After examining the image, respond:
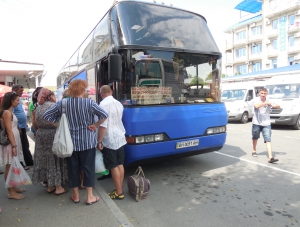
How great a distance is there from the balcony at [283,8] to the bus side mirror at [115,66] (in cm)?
3950

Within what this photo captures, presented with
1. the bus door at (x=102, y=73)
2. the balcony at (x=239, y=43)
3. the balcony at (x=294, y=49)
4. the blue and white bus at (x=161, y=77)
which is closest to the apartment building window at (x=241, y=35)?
the balcony at (x=239, y=43)

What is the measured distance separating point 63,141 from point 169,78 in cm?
236

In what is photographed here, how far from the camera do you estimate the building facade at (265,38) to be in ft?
119

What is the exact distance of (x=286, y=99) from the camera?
1227 centimetres

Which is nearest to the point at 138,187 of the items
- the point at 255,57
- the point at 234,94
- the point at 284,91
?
the point at 284,91

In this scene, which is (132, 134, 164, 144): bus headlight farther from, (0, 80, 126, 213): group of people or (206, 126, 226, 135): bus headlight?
(206, 126, 226, 135): bus headlight

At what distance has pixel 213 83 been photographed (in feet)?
18.1

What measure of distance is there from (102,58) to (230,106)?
11570 mm

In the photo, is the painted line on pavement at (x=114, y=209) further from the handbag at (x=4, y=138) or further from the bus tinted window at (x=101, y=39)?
the bus tinted window at (x=101, y=39)

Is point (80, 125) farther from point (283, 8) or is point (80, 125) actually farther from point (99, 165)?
point (283, 8)

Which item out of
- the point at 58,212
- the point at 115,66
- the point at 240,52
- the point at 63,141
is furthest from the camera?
the point at 240,52

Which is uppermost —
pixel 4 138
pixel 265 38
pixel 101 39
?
pixel 265 38

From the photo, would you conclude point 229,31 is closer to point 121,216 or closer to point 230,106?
point 230,106

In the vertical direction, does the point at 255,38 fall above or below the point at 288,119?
above
